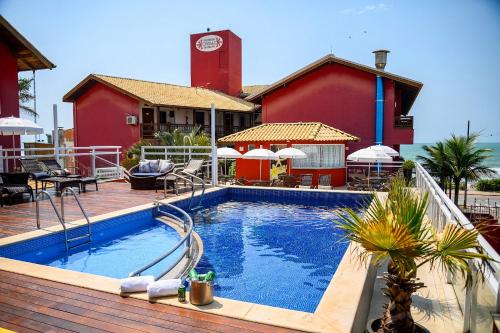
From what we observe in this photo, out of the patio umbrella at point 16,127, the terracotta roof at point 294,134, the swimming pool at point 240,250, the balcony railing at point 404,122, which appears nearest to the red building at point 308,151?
the terracotta roof at point 294,134

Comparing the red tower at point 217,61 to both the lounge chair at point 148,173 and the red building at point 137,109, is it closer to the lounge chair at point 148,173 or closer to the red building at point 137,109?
the red building at point 137,109

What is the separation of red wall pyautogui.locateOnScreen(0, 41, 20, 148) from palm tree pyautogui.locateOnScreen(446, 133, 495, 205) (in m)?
22.6

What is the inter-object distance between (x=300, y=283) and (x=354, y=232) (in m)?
3.03

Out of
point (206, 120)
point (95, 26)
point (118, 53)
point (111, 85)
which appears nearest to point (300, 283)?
point (95, 26)

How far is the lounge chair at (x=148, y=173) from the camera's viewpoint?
12070 millimetres

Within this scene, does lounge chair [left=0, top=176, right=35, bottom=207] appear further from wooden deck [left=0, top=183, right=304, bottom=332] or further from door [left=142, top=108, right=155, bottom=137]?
door [left=142, top=108, right=155, bottom=137]

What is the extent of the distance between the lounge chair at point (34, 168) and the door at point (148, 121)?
15.1m

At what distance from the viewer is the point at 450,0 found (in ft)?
45.6

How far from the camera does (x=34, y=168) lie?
422 inches

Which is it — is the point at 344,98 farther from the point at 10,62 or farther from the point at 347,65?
the point at 10,62

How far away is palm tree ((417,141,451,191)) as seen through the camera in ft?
73.7

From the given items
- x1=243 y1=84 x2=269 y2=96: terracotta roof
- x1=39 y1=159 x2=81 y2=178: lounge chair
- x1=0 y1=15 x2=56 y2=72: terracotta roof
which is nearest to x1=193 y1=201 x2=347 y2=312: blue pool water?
x1=39 y1=159 x2=81 y2=178: lounge chair

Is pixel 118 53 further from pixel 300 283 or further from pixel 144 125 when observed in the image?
pixel 300 283

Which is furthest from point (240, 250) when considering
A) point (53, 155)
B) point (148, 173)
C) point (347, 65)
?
point (347, 65)
